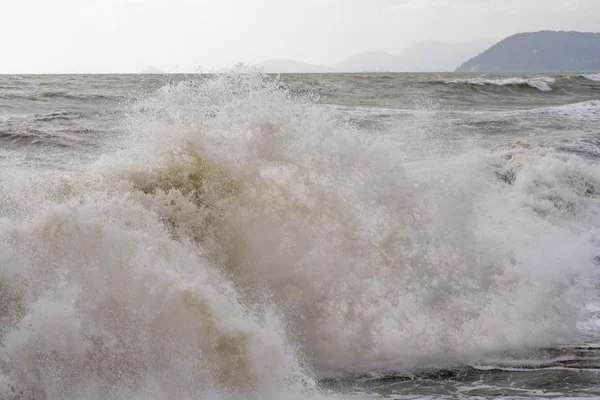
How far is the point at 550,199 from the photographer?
7656mm

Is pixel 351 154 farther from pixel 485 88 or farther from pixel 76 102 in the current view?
pixel 485 88

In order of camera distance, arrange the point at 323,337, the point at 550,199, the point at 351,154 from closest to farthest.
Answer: the point at 323,337 → the point at 351,154 → the point at 550,199

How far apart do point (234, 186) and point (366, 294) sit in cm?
145

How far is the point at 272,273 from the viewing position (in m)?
4.43

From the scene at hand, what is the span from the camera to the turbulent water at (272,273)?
3148 mm

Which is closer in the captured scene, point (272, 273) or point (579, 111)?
point (272, 273)

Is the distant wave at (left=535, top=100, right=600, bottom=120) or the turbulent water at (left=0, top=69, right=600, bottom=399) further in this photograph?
the distant wave at (left=535, top=100, right=600, bottom=120)

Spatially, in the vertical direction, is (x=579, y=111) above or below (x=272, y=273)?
above

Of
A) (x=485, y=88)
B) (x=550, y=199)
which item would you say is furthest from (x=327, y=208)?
(x=485, y=88)

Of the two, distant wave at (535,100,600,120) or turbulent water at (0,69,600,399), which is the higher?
distant wave at (535,100,600,120)

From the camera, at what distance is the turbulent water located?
3148 mm

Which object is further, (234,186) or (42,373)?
(234,186)

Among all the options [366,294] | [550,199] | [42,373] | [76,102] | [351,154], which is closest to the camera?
[42,373]

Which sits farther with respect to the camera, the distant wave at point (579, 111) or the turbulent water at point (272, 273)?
the distant wave at point (579, 111)
